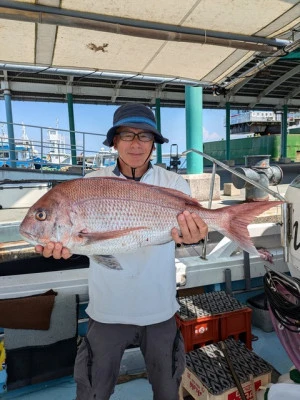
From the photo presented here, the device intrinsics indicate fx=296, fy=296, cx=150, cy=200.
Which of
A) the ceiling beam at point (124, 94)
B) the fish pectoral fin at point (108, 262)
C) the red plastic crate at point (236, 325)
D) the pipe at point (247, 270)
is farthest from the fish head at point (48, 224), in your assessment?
the ceiling beam at point (124, 94)

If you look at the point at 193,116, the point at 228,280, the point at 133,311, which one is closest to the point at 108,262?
the point at 133,311

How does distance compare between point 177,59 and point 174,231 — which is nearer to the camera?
point 174,231

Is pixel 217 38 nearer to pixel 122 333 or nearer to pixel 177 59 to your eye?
pixel 177 59

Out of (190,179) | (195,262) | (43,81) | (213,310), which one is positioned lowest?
(213,310)

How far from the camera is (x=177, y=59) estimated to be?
4277mm

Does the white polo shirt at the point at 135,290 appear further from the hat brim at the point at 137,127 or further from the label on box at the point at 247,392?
the label on box at the point at 247,392

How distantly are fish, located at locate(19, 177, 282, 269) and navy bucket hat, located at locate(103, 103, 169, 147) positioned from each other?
1.15 ft

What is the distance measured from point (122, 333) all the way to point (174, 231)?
0.71 metres

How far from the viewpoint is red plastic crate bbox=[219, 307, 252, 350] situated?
2.66m

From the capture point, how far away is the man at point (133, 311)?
1752mm

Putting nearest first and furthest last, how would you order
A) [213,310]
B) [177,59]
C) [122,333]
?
[122,333] → [213,310] → [177,59]

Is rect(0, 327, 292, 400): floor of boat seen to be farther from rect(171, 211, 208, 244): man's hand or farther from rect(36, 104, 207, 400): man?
rect(171, 211, 208, 244): man's hand

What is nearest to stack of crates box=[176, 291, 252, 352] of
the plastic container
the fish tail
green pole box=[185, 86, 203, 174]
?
the plastic container

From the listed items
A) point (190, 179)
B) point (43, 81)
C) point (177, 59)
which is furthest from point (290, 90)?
point (177, 59)
